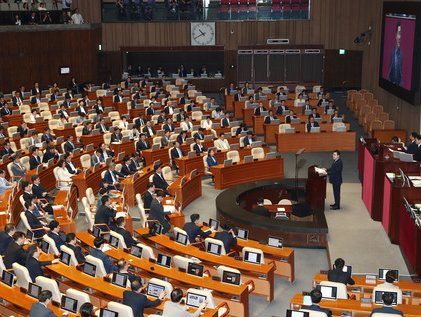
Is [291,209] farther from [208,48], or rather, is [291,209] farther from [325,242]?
[208,48]

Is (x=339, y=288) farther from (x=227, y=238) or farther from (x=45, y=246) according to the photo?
(x=45, y=246)

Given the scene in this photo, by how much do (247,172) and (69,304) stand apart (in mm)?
11177

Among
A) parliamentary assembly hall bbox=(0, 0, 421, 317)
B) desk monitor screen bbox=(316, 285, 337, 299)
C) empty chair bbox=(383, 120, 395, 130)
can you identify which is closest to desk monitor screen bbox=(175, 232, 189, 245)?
parliamentary assembly hall bbox=(0, 0, 421, 317)

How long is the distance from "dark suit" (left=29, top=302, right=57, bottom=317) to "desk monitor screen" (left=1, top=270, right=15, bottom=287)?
5.94 ft

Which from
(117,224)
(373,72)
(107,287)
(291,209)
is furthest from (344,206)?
(373,72)

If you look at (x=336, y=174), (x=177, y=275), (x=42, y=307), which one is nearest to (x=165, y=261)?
(x=177, y=275)

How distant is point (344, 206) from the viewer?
18688 mm

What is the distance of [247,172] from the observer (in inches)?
866

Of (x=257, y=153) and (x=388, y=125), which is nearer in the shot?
(x=257, y=153)

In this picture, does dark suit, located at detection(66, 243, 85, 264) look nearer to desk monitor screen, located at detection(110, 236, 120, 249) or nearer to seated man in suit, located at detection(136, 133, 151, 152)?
desk monitor screen, located at detection(110, 236, 120, 249)

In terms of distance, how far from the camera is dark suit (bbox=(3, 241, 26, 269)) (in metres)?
13.6

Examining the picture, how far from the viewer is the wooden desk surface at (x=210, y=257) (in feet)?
45.1

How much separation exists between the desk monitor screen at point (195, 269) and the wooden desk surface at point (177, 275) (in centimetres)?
7

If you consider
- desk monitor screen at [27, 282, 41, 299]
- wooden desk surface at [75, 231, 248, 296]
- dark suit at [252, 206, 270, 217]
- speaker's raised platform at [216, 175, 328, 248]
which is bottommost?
dark suit at [252, 206, 270, 217]
